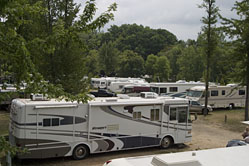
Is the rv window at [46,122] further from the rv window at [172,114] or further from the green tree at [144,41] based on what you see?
the green tree at [144,41]

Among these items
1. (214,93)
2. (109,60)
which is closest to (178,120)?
(214,93)

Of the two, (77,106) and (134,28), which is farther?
(134,28)

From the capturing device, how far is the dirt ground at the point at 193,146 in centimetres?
1134

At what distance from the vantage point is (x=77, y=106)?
11.3m

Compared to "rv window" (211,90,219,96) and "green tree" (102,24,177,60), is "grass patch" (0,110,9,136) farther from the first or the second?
"green tree" (102,24,177,60)

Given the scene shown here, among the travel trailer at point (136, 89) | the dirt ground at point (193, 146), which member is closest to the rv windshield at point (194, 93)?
the dirt ground at point (193, 146)

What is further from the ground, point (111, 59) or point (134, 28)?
point (134, 28)

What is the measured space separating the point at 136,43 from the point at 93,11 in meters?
101

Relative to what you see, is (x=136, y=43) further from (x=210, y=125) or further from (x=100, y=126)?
(x=100, y=126)

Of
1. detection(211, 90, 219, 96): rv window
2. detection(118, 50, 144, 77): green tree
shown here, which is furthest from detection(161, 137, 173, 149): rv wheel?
detection(118, 50, 144, 77): green tree

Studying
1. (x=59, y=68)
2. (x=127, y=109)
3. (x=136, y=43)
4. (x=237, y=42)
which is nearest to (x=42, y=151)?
(x=127, y=109)

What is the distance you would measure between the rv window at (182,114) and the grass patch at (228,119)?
6.56 meters

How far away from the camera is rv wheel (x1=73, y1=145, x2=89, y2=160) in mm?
11461

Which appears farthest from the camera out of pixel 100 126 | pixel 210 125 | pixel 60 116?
pixel 210 125
